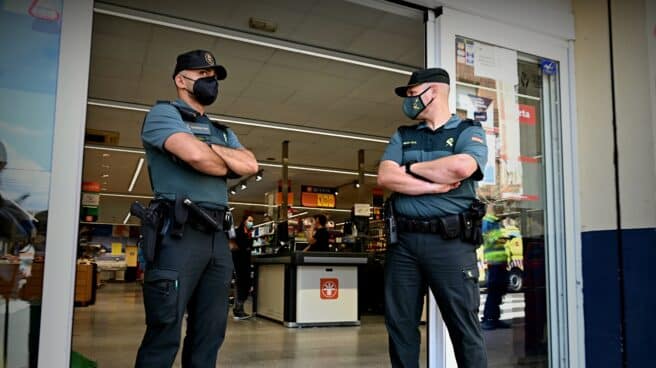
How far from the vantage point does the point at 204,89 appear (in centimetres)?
229

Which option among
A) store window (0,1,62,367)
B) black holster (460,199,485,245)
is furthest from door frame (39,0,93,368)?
black holster (460,199,485,245)

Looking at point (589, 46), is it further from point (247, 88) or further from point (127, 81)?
point (127, 81)

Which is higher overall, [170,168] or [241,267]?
[170,168]

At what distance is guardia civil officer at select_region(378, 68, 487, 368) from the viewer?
7.66ft

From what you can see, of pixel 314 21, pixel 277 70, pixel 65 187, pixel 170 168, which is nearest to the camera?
pixel 170 168

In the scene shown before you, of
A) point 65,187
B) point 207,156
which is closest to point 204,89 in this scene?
point 207,156

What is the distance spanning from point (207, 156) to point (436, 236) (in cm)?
99

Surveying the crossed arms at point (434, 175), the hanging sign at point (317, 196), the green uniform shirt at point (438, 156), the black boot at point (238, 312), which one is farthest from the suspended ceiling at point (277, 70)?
the hanging sign at point (317, 196)

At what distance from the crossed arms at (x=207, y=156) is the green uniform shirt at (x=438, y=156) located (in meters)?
0.69

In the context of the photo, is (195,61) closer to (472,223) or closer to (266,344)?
(472,223)

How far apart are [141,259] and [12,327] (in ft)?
2.36

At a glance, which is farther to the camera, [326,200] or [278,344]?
[326,200]

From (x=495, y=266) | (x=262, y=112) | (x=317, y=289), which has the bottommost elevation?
Result: (x=317, y=289)

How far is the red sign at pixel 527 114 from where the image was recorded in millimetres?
3589
